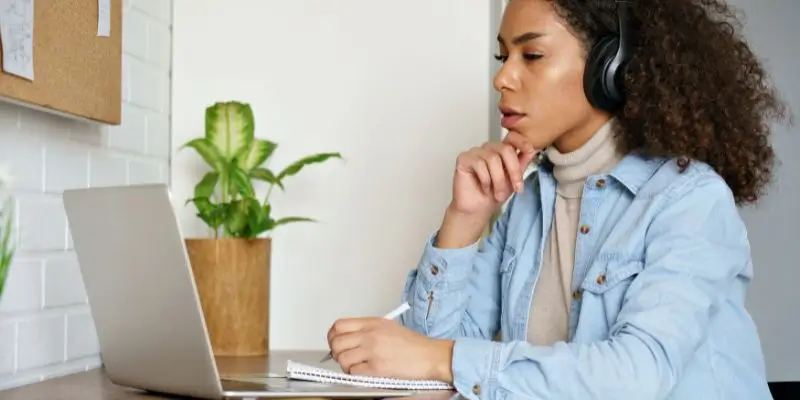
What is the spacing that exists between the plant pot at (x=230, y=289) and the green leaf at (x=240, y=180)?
91 millimetres

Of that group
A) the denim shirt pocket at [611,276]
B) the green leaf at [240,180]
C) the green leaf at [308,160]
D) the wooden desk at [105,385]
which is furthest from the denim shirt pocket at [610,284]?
the green leaf at [240,180]

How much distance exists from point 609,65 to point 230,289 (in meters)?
0.80

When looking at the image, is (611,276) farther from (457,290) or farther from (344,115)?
(344,115)

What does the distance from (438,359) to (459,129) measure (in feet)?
2.89

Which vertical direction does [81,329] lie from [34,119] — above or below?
below

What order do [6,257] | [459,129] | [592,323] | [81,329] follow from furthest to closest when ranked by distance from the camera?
1. [459,129]
2. [81,329]
3. [592,323]
4. [6,257]

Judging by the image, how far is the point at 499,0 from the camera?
81.7 inches

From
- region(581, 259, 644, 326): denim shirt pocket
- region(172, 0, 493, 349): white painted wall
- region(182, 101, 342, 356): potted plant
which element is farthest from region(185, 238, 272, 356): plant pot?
region(581, 259, 644, 326): denim shirt pocket

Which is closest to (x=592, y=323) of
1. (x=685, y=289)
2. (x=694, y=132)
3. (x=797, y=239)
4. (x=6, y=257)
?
(x=685, y=289)

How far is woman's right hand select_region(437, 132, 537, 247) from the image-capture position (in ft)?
4.69

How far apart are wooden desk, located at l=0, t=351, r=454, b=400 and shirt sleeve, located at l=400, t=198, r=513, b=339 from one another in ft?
0.67

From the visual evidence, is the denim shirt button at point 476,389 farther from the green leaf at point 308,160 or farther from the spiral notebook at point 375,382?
the green leaf at point 308,160

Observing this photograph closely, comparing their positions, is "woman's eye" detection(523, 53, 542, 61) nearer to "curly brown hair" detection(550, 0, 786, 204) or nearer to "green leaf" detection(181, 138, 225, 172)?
"curly brown hair" detection(550, 0, 786, 204)

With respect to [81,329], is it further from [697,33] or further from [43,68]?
[697,33]
